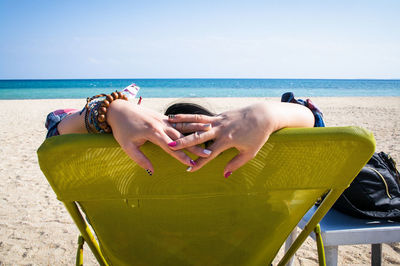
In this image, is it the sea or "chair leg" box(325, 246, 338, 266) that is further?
the sea

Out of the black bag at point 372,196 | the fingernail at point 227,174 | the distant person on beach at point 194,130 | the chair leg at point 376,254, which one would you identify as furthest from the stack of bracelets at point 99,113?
the chair leg at point 376,254

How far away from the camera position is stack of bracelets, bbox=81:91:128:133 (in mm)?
947

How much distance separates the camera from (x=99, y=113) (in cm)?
95

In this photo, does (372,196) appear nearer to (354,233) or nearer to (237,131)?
(354,233)

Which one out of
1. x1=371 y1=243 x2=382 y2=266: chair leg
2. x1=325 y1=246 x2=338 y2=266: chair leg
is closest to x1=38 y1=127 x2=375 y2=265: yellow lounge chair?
x1=325 y1=246 x2=338 y2=266: chair leg

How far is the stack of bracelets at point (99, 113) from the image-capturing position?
0.95 meters

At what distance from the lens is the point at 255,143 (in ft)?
2.85

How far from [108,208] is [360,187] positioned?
4.60 feet

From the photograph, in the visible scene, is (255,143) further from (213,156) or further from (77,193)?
(77,193)

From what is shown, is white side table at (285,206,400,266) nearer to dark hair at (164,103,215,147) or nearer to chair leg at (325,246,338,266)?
chair leg at (325,246,338,266)

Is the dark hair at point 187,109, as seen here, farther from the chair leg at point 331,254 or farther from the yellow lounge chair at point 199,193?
the chair leg at point 331,254

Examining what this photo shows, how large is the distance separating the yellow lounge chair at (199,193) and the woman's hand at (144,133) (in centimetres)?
3

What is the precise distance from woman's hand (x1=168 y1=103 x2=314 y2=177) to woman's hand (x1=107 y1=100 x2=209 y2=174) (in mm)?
25

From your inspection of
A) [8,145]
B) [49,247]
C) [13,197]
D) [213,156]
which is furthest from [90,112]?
[8,145]
